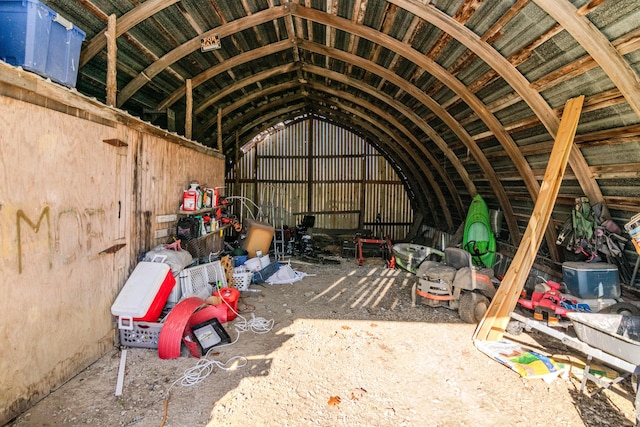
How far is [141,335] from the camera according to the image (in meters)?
3.53

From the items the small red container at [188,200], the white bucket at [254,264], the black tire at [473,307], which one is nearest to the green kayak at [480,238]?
the black tire at [473,307]

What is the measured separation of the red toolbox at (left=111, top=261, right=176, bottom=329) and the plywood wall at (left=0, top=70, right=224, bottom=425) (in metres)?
0.13

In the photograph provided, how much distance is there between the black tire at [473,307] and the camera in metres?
4.46

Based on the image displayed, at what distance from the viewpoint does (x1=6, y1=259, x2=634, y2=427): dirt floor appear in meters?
2.53

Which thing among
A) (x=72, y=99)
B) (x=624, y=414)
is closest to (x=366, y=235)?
(x=624, y=414)

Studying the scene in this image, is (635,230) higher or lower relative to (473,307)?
higher

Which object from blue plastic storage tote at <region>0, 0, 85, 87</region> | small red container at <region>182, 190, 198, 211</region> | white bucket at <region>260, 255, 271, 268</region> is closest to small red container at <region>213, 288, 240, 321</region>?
small red container at <region>182, 190, 198, 211</region>

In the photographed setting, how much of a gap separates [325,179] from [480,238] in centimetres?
629

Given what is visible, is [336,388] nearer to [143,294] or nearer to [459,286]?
[143,294]

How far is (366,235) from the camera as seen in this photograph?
34.0 feet

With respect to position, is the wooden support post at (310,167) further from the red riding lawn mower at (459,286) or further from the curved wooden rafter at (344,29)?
the red riding lawn mower at (459,286)

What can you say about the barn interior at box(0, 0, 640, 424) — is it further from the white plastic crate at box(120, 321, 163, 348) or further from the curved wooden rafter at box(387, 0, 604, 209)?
the white plastic crate at box(120, 321, 163, 348)

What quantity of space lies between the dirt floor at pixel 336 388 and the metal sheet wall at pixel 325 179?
24.5 ft

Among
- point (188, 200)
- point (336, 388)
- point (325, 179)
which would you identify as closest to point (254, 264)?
point (188, 200)
